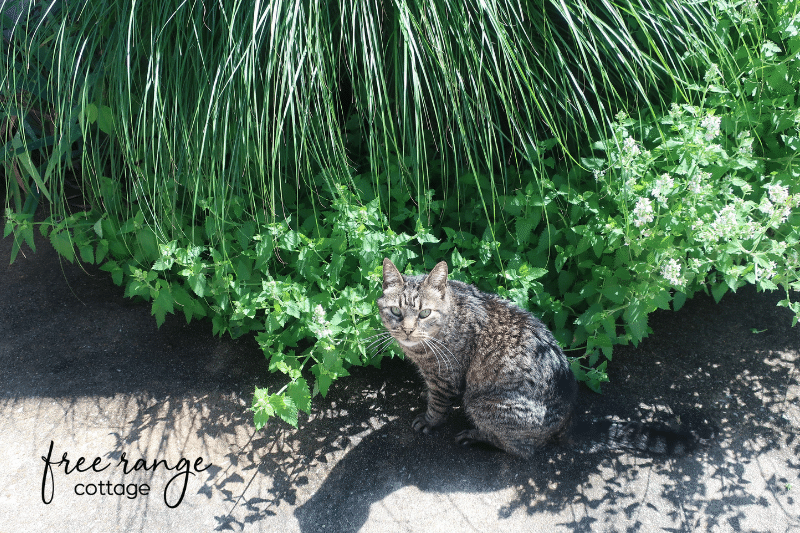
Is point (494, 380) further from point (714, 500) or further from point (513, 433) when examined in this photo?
point (714, 500)

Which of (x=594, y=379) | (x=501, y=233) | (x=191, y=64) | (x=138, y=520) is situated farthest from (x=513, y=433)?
(x=191, y=64)

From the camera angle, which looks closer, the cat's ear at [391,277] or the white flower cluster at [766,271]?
the white flower cluster at [766,271]

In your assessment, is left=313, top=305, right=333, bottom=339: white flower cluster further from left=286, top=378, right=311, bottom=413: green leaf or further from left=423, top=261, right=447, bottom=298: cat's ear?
left=423, top=261, right=447, bottom=298: cat's ear

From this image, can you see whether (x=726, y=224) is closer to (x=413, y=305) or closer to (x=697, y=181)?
(x=697, y=181)

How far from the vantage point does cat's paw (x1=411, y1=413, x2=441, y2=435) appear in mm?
2717

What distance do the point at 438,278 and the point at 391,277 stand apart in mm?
193

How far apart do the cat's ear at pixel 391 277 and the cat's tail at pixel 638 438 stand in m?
1.00

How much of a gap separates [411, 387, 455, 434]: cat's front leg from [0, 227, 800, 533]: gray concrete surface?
0.05 metres

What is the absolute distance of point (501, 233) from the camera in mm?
2982

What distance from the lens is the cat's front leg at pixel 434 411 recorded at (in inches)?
104

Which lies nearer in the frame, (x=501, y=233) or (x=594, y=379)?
(x=594, y=379)

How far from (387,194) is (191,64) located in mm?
1072

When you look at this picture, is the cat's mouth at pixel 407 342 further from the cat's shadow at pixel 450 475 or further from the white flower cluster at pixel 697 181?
the white flower cluster at pixel 697 181

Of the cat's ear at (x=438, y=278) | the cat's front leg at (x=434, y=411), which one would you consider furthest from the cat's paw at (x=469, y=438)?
the cat's ear at (x=438, y=278)
